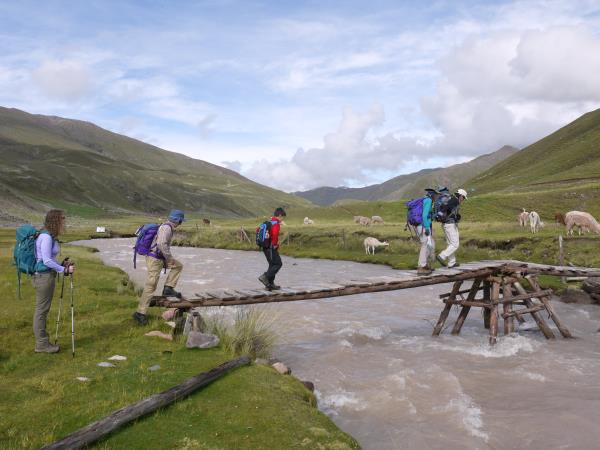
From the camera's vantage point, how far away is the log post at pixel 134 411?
6.45 meters

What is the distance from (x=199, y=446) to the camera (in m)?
7.05

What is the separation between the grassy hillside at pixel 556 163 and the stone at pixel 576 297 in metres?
82.1

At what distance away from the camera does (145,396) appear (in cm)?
856

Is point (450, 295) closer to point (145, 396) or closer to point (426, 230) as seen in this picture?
point (426, 230)

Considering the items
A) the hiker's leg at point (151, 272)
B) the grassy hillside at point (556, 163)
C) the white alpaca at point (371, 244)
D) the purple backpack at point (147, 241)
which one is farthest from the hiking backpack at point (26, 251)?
the grassy hillside at point (556, 163)

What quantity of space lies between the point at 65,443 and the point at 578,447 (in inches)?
338

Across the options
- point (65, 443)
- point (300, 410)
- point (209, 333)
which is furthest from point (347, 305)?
point (65, 443)

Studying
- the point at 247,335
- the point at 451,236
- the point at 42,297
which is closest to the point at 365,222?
the point at 451,236

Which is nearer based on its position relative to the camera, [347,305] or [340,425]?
[340,425]

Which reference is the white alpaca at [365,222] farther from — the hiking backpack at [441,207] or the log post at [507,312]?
the hiking backpack at [441,207]

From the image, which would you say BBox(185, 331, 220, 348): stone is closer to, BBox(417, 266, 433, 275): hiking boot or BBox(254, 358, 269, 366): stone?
BBox(254, 358, 269, 366): stone

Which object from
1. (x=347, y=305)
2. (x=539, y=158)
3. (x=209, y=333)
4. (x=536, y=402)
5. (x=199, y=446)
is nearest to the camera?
(x=199, y=446)

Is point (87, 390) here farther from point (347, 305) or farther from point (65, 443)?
point (347, 305)

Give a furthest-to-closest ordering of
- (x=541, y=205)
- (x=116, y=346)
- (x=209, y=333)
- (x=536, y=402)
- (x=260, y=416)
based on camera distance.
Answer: (x=541, y=205), (x=209, y=333), (x=116, y=346), (x=536, y=402), (x=260, y=416)
